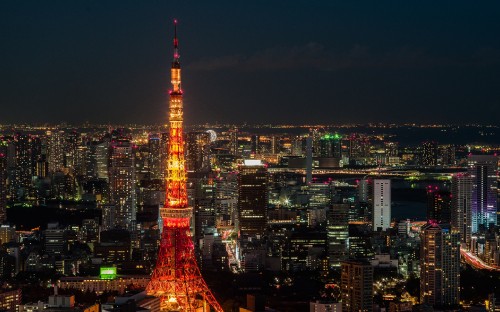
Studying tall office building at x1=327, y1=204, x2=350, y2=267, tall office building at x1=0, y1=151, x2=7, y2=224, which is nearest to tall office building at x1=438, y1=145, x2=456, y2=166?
tall office building at x1=327, y1=204, x2=350, y2=267

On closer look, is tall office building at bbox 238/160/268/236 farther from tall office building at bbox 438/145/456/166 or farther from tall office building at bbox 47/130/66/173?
tall office building at bbox 438/145/456/166

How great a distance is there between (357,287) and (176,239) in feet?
9.61

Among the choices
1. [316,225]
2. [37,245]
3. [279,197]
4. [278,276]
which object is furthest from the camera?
[279,197]

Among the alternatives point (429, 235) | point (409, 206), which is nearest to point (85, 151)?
point (409, 206)

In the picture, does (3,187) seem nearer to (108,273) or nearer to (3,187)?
(3,187)

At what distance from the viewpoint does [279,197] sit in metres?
27.5

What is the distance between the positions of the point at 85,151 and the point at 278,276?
1670 centimetres

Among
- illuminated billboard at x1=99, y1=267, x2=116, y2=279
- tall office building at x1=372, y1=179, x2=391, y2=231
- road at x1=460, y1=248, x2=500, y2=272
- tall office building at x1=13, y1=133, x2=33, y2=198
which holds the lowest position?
road at x1=460, y1=248, x2=500, y2=272

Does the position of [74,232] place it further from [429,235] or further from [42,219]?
[429,235]

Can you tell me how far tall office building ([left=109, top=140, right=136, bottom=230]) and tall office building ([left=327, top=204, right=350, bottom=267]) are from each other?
4.49 m

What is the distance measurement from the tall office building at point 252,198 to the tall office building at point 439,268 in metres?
7.37

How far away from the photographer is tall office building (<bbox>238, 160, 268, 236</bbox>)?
74.3 ft

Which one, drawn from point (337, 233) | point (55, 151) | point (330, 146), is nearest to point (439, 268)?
point (337, 233)

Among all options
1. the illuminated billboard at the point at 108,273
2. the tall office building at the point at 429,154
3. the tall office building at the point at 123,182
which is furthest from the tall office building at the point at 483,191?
the illuminated billboard at the point at 108,273
